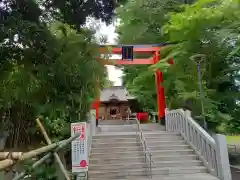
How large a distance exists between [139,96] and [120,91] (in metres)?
9.68

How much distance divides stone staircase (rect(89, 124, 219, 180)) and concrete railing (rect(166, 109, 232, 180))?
21cm

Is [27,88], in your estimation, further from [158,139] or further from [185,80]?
[185,80]

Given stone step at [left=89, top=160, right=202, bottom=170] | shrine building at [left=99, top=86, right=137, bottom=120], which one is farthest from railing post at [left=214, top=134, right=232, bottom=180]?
shrine building at [left=99, top=86, right=137, bottom=120]

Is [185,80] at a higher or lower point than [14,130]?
higher

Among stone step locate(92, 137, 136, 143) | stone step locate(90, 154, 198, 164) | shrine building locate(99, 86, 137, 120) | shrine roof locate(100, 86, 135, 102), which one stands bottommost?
stone step locate(90, 154, 198, 164)

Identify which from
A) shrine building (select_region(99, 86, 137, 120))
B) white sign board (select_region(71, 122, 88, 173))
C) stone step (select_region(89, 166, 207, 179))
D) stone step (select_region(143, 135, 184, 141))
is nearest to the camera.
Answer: white sign board (select_region(71, 122, 88, 173))

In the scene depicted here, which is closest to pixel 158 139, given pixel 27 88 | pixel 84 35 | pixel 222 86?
pixel 222 86

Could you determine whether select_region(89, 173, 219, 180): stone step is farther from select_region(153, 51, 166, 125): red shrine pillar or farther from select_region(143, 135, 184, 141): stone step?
select_region(153, 51, 166, 125): red shrine pillar

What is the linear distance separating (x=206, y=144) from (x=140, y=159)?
7.12 feet

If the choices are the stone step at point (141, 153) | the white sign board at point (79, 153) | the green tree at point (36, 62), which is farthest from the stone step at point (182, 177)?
the green tree at point (36, 62)

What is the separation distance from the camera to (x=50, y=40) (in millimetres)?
5199

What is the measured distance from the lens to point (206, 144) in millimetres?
8758

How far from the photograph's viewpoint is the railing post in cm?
773

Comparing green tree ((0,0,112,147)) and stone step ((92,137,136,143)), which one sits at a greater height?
green tree ((0,0,112,147))
